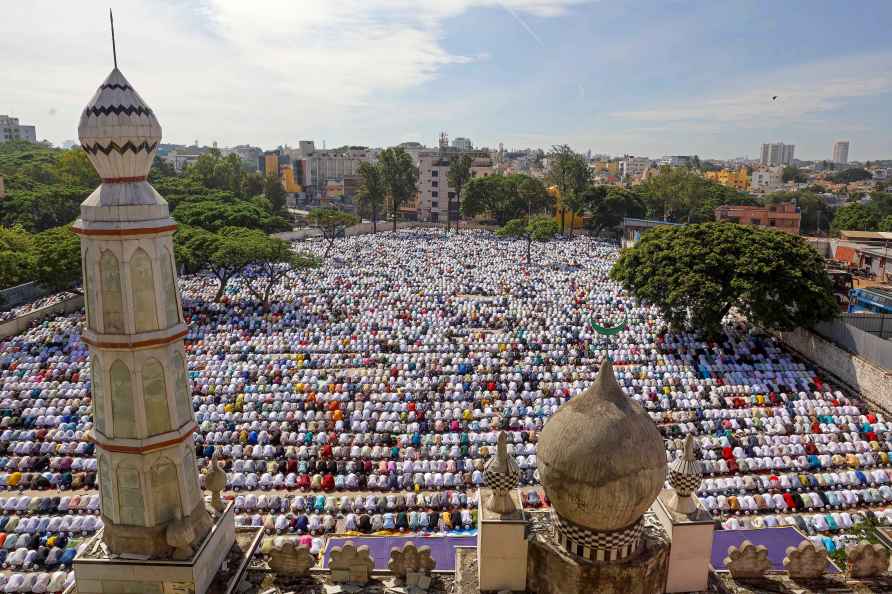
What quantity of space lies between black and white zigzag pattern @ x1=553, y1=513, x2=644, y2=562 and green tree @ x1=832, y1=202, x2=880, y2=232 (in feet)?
220

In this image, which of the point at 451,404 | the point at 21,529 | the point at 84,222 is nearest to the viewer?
the point at 84,222

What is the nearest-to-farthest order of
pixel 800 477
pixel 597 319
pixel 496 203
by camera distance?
pixel 800 477 → pixel 597 319 → pixel 496 203

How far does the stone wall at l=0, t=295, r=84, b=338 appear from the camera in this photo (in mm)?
29219

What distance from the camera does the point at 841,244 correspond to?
4884 cm

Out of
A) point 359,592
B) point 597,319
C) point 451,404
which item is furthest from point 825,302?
point 359,592

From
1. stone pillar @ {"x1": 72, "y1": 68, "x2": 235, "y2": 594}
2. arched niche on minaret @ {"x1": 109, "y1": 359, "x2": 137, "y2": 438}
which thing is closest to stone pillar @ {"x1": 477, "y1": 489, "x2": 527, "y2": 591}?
stone pillar @ {"x1": 72, "y1": 68, "x2": 235, "y2": 594}

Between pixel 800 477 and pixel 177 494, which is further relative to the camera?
pixel 800 477

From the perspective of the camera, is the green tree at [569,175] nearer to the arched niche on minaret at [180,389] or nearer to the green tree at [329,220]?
the green tree at [329,220]

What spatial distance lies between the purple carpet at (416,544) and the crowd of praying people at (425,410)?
886 millimetres

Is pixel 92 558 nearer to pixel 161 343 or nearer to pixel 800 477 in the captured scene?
pixel 161 343

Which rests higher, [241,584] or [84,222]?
[84,222]

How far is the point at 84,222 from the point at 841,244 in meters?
55.4

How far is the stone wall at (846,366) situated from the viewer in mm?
22205

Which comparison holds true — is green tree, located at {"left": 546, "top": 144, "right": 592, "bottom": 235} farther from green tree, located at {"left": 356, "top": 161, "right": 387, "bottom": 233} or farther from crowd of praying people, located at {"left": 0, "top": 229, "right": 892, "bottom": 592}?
crowd of praying people, located at {"left": 0, "top": 229, "right": 892, "bottom": 592}
